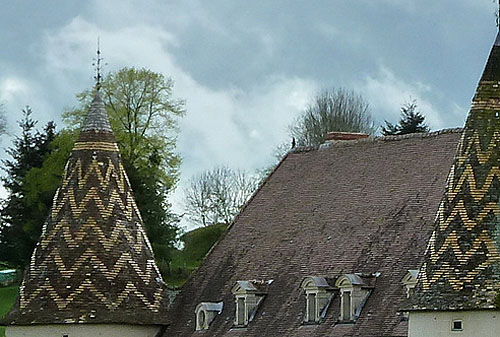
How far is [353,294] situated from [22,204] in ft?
151

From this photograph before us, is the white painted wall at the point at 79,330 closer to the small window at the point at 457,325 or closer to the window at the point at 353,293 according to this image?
the window at the point at 353,293

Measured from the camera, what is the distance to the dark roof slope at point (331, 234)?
4359 cm

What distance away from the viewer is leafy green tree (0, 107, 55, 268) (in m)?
82.9

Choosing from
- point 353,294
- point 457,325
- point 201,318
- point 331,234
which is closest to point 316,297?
point 353,294

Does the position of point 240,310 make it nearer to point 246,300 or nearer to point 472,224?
point 246,300

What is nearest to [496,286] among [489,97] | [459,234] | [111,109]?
[459,234]

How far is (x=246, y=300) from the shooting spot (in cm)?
4703

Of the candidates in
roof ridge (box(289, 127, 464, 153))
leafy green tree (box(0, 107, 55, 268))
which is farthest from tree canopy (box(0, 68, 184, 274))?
roof ridge (box(289, 127, 464, 153))

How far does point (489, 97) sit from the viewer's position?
39719 mm

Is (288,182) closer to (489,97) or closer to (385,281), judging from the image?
(385,281)

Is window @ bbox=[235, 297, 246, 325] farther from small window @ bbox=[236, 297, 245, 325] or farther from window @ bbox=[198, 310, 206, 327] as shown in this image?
window @ bbox=[198, 310, 206, 327]

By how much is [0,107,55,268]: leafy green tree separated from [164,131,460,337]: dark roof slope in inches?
1248

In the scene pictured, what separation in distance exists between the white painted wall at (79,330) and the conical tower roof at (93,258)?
275 mm

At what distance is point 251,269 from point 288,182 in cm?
420
